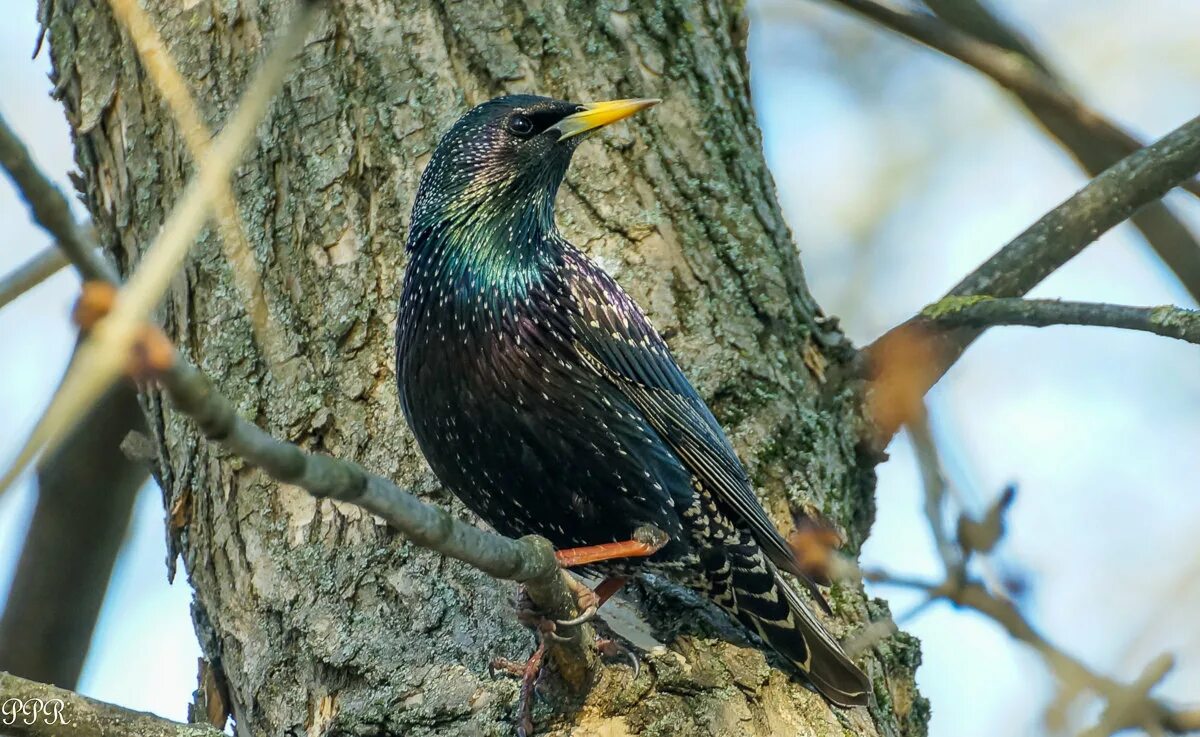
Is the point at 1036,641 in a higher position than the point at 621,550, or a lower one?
lower

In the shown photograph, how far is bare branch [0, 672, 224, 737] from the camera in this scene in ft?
7.47

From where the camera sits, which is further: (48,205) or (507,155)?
(507,155)

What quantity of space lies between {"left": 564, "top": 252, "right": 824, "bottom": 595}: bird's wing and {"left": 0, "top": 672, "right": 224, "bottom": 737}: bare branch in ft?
4.50

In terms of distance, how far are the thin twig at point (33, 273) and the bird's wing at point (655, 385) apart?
4.50ft

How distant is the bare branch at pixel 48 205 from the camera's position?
1213mm

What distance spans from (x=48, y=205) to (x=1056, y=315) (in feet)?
7.90

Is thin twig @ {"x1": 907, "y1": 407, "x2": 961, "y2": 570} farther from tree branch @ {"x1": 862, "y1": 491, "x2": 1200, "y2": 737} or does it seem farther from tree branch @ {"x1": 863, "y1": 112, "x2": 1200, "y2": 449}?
tree branch @ {"x1": 863, "y1": 112, "x2": 1200, "y2": 449}

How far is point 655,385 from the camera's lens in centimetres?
329

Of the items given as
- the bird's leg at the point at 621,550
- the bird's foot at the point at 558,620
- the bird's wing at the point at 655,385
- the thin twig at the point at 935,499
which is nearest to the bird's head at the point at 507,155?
the bird's wing at the point at 655,385

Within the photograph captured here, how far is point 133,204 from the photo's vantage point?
3.78 meters

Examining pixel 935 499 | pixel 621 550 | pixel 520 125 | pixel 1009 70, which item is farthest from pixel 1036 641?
pixel 1009 70

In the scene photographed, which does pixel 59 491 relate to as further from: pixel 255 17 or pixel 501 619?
pixel 501 619

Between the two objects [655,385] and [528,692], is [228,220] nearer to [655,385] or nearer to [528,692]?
[655,385]

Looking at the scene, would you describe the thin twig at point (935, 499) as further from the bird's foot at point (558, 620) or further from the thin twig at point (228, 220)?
the thin twig at point (228, 220)
